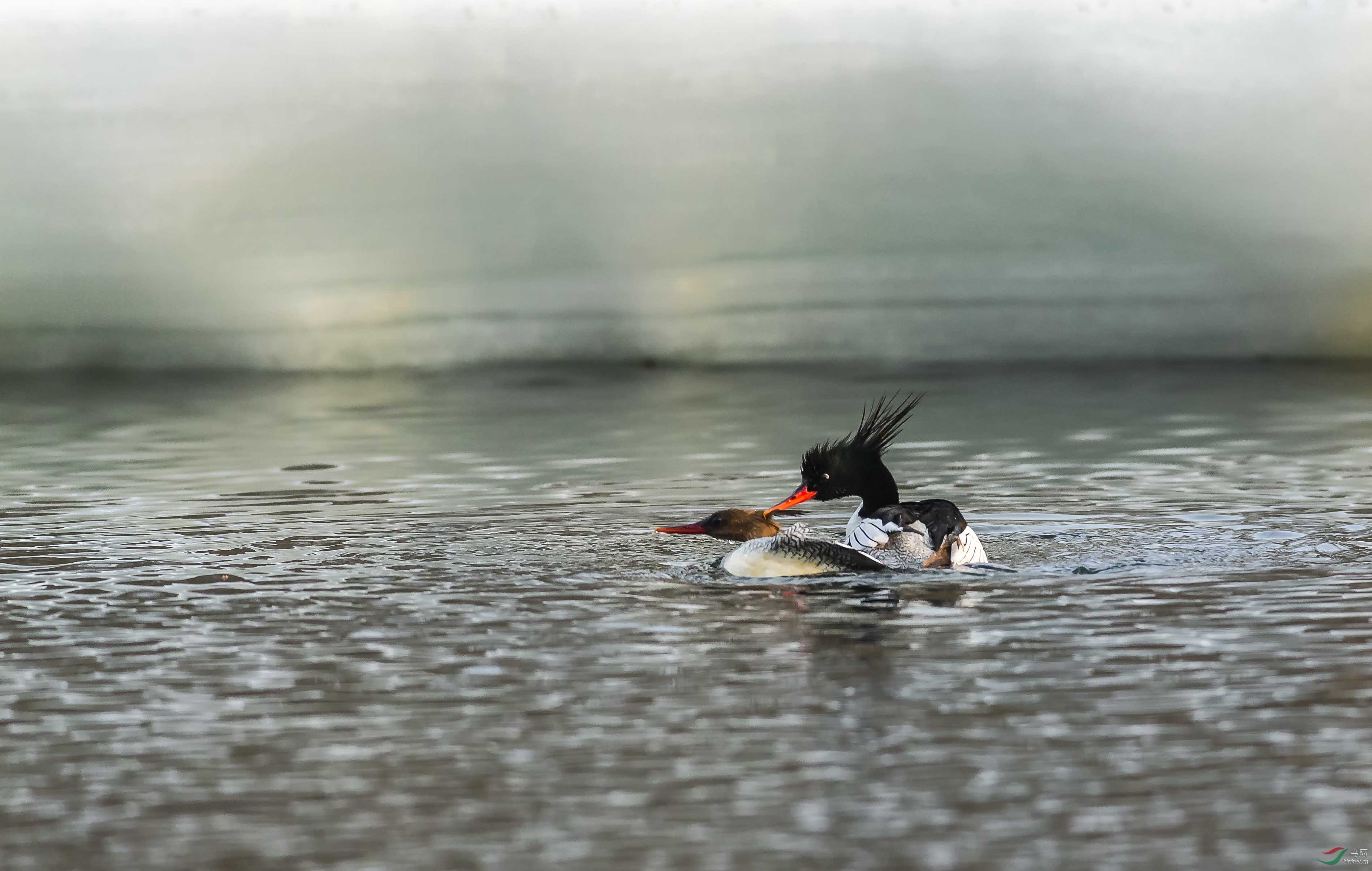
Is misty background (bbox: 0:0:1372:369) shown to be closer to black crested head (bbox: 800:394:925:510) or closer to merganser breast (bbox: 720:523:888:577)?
black crested head (bbox: 800:394:925:510)

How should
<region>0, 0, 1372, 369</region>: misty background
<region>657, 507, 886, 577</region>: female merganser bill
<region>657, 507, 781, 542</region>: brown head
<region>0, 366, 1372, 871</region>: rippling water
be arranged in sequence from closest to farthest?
<region>0, 366, 1372, 871</region>: rippling water < <region>657, 507, 886, 577</region>: female merganser bill < <region>657, 507, 781, 542</region>: brown head < <region>0, 0, 1372, 369</region>: misty background

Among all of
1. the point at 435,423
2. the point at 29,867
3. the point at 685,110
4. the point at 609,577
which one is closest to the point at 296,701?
the point at 29,867

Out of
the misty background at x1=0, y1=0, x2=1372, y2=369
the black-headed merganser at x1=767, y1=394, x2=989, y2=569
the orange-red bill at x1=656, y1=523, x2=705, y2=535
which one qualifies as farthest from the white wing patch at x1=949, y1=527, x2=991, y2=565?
the misty background at x1=0, y1=0, x2=1372, y2=369

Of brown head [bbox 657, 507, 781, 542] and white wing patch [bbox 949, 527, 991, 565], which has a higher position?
brown head [bbox 657, 507, 781, 542]

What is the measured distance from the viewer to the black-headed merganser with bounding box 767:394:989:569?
809cm

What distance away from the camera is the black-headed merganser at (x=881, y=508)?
8.09 metres

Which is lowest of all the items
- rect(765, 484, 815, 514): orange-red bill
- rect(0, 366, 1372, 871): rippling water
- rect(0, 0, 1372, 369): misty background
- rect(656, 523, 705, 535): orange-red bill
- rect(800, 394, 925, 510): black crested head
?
rect(0, 366, 1372, 871): rippling water

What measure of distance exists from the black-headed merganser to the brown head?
0.30ft

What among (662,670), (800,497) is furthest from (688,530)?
(662,670)

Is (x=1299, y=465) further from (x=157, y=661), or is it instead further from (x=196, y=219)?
(x=196, y=219)

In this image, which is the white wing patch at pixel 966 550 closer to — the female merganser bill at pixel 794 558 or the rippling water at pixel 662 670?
the rippling water at pixel 662 670

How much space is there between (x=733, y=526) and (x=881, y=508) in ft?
2.09

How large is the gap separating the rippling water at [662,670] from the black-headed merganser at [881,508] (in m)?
0.22

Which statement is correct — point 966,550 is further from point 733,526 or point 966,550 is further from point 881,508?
point 733,526
